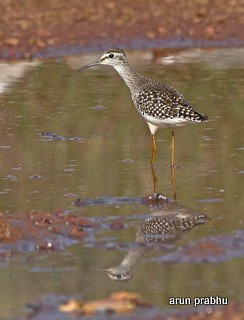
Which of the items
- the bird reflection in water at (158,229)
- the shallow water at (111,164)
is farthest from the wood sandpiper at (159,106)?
the bird reflection in water at (158,229)

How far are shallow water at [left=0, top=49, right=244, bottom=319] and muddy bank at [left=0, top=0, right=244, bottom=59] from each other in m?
0.92

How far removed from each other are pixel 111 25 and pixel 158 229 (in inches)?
463

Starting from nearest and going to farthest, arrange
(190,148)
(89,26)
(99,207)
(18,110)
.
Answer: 1. (99,207)
2. (190,148)
3. (18,110)
4. (89,26)

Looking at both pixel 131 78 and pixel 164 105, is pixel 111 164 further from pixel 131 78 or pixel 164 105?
pixel 131 78

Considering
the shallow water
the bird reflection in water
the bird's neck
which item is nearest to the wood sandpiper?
the bird's neck

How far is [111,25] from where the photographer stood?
70.6ft

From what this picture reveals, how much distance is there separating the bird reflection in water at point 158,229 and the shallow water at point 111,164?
9 centimetres

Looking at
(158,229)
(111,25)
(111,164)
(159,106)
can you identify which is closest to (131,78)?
(159,106)

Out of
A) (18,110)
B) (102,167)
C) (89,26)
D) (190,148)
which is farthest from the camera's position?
(89,26)

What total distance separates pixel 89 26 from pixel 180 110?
30.3ft

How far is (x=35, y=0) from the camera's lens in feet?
74.5

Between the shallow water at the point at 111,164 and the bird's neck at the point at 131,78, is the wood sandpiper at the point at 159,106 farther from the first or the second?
the shallow water at the point at 111,164

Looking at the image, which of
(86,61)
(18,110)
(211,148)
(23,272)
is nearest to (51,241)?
(23,272)

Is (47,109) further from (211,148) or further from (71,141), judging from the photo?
(211,148)
